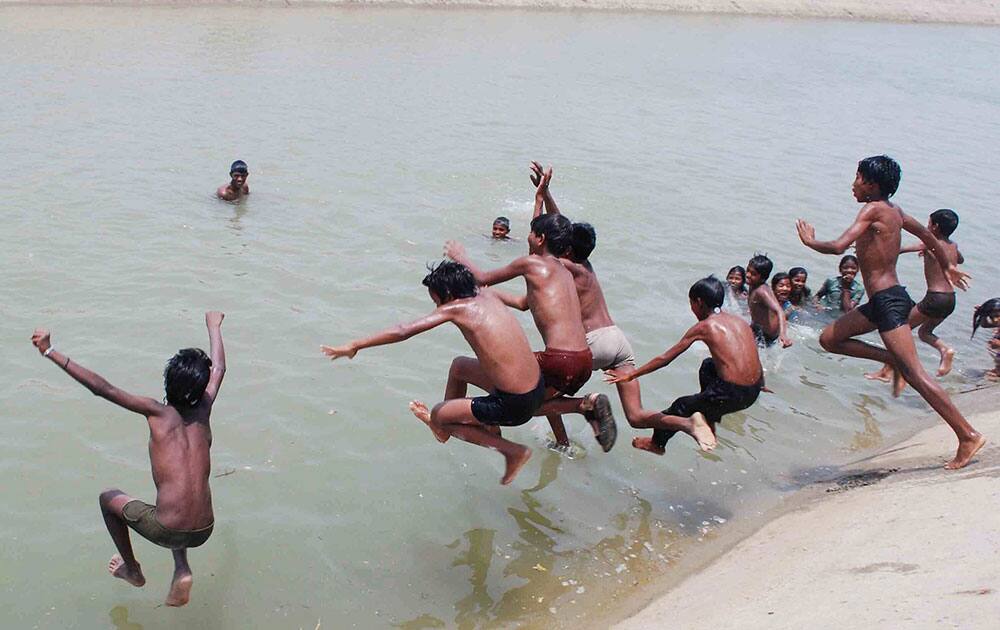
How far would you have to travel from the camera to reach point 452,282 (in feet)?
17.6

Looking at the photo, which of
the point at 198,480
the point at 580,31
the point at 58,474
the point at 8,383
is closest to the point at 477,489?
the point at 198,480

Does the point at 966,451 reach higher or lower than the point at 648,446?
higher

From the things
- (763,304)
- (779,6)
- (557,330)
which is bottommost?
(763,304)

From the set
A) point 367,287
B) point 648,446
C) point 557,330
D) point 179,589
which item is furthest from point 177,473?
point 367,287

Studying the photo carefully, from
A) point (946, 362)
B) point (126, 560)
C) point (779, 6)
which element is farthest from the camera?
point (779, 6)

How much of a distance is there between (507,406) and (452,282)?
31.1 inches

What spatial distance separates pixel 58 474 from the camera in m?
6.11

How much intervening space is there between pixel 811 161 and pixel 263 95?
10304mm

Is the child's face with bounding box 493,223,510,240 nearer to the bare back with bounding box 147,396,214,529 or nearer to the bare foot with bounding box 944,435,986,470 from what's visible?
the bare foot with bounding box 944,435,986,470

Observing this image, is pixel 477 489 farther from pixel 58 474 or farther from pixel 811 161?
pixel 811 161

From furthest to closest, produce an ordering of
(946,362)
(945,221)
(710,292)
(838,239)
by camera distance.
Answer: (945,221), (946,362), (838,239), (710,292)

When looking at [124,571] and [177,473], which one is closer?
[177,473]

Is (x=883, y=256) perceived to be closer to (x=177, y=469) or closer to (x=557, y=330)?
(x=557, y=330)

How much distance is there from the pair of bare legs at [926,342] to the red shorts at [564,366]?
3295 mm
